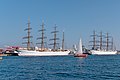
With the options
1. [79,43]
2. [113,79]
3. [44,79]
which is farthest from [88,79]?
[79,43]

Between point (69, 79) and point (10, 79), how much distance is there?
9.28m

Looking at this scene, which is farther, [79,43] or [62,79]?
[79,43]

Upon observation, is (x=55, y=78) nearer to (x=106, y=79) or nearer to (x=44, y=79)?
(x=44, y=79)

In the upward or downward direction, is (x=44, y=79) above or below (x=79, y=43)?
below

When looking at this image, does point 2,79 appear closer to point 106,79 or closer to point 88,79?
point 88,79

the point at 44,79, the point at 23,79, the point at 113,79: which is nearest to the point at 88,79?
the point at 113,79

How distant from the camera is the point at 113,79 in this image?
42.0 meters

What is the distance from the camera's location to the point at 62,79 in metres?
41.8

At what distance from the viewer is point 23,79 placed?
4194cm

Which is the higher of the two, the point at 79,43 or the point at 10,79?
the point at 79,43

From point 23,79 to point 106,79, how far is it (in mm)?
12980

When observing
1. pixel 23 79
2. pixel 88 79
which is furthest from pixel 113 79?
pixel 23 79

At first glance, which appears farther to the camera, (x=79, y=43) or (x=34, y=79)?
(x=79, y=43)

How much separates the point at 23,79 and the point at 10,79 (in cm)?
210
